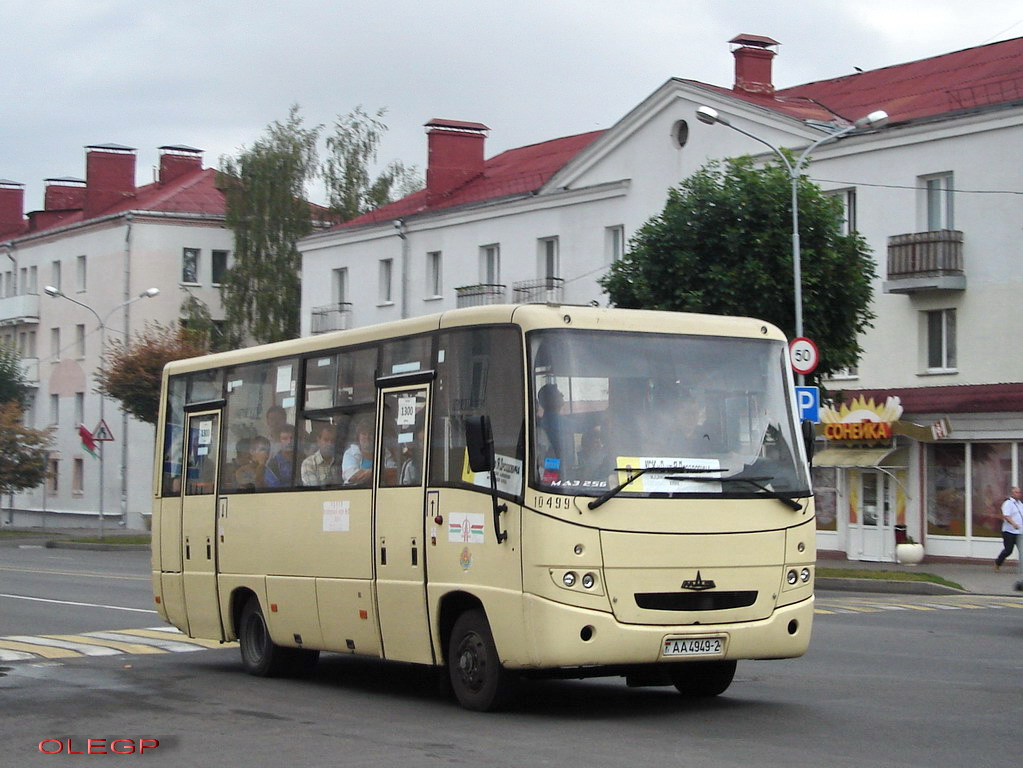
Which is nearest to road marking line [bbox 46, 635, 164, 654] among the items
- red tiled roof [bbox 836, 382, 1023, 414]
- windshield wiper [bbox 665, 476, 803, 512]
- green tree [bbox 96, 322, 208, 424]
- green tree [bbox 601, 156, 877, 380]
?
windshield wiper [bbox 665, 476, 803, 512]

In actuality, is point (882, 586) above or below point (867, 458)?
below

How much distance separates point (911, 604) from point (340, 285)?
119ft

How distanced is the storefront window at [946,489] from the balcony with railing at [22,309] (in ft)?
156

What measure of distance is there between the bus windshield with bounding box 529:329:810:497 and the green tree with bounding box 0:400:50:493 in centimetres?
5378

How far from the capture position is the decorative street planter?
36.0 m

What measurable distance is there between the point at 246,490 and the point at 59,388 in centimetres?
5947

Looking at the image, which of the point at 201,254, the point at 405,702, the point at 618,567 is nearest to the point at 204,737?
the point at 405,702

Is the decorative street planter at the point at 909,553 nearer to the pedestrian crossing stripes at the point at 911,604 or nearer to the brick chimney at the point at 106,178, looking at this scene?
the pedestrian crossing stripes at the point at 911,604

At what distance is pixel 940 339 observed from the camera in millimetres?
Answer: 36875

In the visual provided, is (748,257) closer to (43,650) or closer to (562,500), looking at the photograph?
(43,650)

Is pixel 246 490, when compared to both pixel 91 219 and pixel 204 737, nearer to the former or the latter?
pixel 204 737

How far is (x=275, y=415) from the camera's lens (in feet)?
47.4

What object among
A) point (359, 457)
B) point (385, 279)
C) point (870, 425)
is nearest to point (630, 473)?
point (359, 457)

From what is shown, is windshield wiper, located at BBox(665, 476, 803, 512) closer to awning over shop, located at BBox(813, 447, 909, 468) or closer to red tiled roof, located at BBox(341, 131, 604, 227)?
awning over shop, located at BBox(813, 447, 909, 468)
